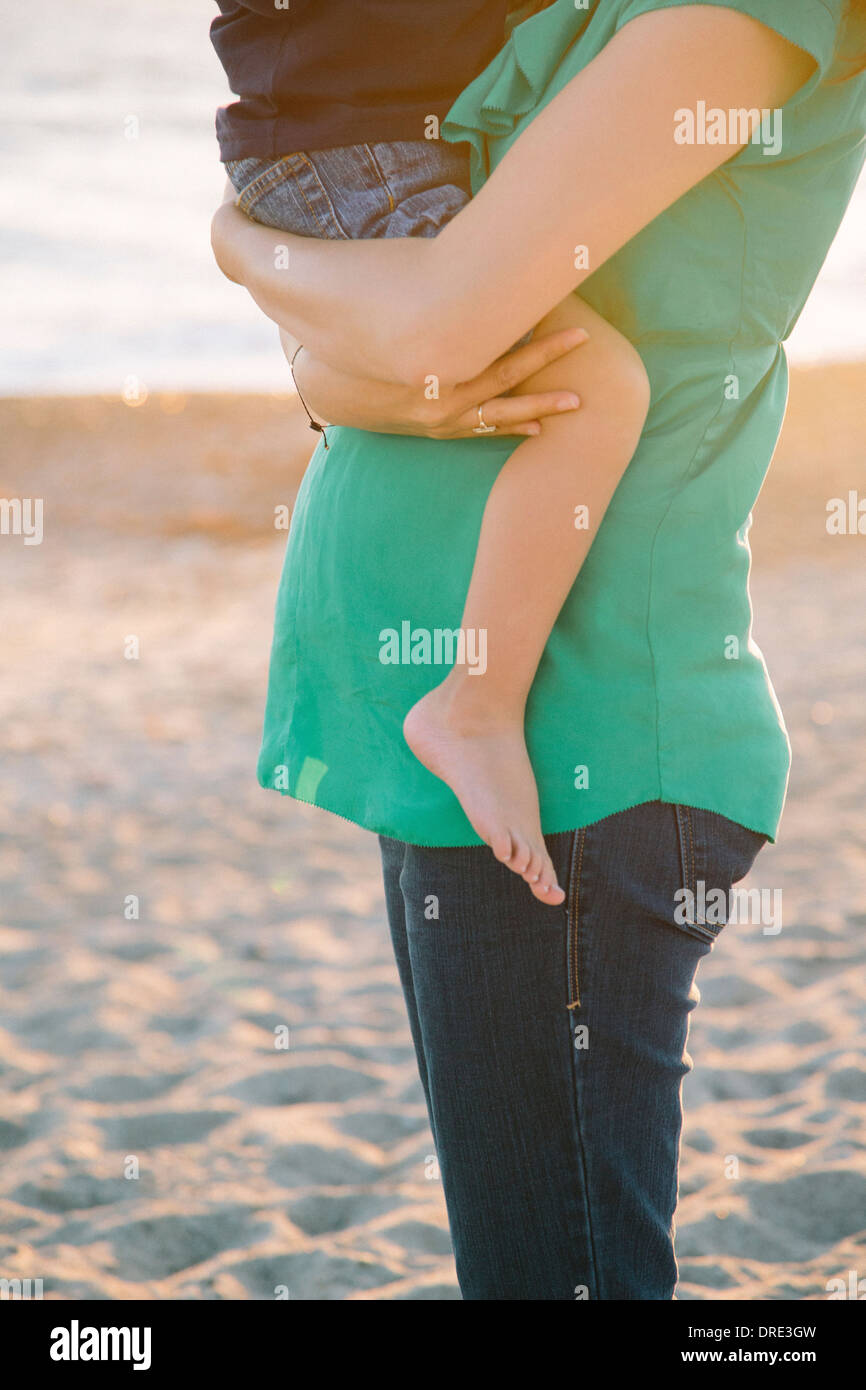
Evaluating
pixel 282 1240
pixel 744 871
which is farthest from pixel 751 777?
pixel 282 1240

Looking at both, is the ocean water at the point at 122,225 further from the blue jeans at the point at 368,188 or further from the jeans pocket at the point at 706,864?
the jeans pocket at the point at 706,864

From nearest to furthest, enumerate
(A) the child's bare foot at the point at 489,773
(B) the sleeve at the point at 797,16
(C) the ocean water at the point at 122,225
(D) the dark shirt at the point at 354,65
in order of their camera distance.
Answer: (B) the sleeve at the point at 797,16 < (A) the child's bare foot at the point at 489,773 < (D) the dark shirt at the point at 354,65 < (C) the ocean water at the point at 122,225

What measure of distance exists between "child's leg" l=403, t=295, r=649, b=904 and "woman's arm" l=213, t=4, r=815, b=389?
0.08 meters

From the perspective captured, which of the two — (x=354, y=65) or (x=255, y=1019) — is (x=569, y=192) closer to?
(x=354, y=65)

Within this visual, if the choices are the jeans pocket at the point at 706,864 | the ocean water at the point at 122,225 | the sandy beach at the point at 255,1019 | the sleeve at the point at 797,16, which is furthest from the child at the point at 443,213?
the ocean water at the point at 122,225

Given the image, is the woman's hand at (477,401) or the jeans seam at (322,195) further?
the jeans seam at (322,195)

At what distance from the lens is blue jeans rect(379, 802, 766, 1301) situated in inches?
40.8

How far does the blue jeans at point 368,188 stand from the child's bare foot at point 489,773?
1.51ft

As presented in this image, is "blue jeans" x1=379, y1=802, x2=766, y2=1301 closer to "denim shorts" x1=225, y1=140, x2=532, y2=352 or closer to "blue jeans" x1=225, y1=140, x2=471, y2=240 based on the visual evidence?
"denim shorts" x1=225, y1=140, x2=532, y2=352

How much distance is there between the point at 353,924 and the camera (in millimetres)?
3963

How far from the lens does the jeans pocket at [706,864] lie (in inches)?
40.9

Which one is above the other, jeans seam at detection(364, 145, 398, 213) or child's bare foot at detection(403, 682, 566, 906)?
jeans seam at detection(364, 145, 398, 213)

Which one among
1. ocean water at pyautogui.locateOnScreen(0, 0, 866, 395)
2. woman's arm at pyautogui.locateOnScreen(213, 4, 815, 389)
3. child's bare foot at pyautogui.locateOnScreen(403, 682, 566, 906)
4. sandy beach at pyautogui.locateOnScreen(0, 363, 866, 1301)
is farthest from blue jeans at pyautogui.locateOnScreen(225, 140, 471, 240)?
ocean water at pyautogui.locateOnScreen(0, 0, 866, 395)

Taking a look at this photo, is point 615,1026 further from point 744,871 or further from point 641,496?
point 641,496
